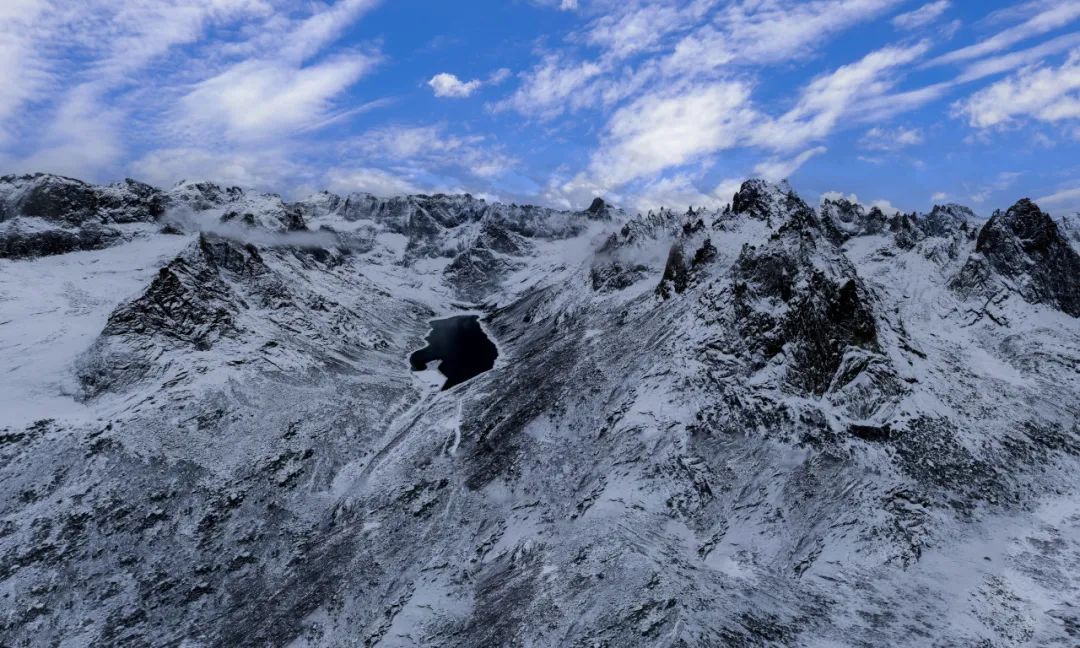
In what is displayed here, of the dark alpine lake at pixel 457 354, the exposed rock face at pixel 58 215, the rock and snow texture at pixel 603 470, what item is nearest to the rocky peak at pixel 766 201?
the rock and snow texture at pixel 603 470

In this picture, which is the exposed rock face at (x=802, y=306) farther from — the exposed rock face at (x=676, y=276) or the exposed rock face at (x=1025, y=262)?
the exposed rock face at (x=1025, y=262)

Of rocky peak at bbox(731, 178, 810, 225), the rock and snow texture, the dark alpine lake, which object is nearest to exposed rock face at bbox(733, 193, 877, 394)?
the rock and snow texture

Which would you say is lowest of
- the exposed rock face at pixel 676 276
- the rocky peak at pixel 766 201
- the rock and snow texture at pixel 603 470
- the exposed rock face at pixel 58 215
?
the rock and snow texture at pixel 603 470

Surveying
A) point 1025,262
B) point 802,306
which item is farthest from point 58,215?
point 1025,262

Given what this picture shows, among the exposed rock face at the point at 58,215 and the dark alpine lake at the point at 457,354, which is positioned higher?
the exposed rock face at the point at 58,215

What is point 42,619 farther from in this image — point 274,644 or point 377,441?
point 377,441

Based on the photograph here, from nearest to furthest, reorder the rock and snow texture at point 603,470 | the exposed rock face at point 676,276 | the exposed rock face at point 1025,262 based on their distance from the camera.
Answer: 1. the rock and snow texture at point 603,470
2. the exposed rock face at point 1025,262
3. the exposed rock face at point 676,276

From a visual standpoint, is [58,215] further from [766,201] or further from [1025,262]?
[1025,262]
